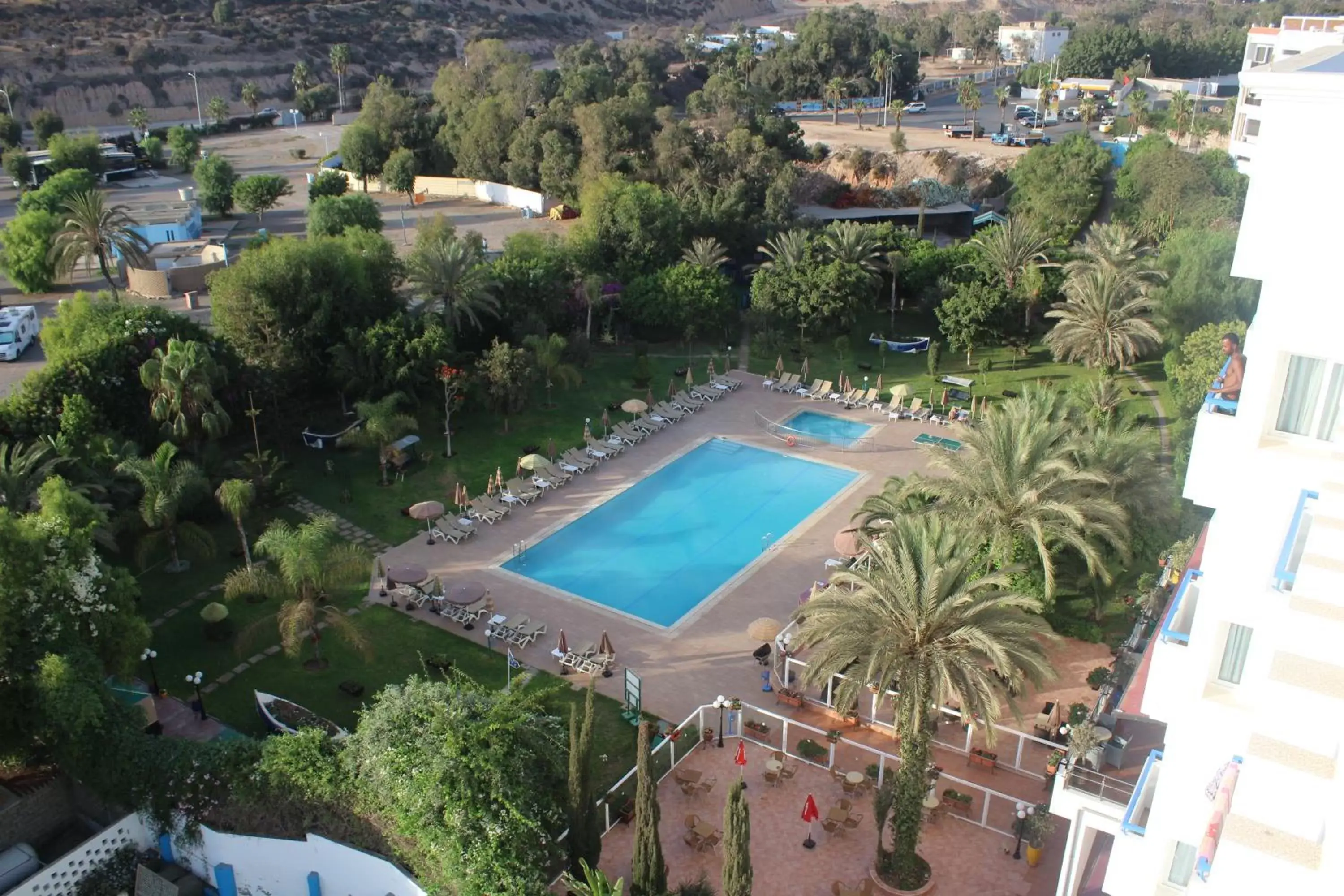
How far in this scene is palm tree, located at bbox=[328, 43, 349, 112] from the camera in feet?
325

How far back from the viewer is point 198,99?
9475 centimetres

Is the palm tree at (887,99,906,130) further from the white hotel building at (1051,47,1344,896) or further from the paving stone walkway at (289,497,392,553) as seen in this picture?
the white hotel building at (1051,47,1344,896)

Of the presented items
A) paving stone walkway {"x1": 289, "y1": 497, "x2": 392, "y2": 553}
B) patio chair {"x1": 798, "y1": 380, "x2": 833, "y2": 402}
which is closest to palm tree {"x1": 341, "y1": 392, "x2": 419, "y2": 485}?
paving stone walkway {"x1": 289, "y1": 497, "x2": 392, "y2": 553}

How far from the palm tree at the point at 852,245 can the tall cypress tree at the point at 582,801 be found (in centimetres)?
3001

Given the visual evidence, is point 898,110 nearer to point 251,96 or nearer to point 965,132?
point 965,132

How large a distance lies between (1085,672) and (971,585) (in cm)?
801

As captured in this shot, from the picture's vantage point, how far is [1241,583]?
33.0 feet

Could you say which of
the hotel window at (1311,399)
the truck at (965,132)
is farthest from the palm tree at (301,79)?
the hotel window at (1311,399)

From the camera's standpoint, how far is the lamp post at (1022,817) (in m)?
18.0

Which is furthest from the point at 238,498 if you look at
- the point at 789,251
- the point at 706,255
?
the point at 789,251

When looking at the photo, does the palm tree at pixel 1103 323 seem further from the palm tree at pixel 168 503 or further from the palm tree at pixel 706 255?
the palm tree at pixel 168 503

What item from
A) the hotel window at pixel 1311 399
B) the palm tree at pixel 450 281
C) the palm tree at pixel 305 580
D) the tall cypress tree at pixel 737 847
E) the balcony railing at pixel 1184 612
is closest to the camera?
the hotel window at pixel 1311 399

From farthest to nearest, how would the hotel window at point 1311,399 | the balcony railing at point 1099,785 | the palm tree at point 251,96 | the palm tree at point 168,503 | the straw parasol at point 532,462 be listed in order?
the palm tree at point 251,96
the straw parasol at point 532,462
the palm tree at point 168,503
the balcony railing at point 1099,785
the hotel window at point 1311,399

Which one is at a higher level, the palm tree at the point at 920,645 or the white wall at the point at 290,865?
the palm tree at the point at 920,645
